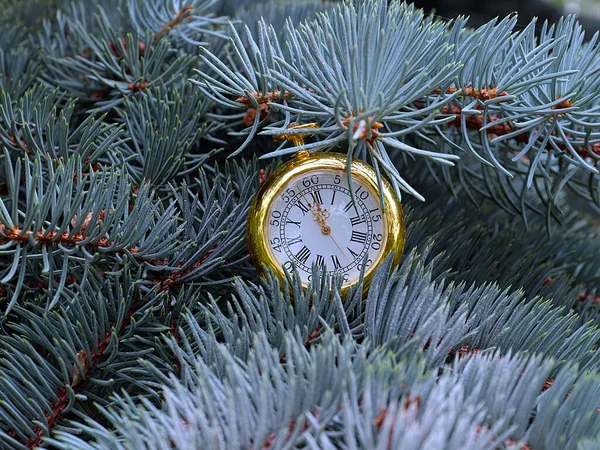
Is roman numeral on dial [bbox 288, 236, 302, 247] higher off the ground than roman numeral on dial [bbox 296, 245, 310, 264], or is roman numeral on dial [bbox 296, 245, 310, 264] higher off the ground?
roman numeral on dial [bbox 288, 236, 302, 247]

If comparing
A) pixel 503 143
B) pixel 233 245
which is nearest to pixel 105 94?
pixel 233 245

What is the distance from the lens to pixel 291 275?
38cm

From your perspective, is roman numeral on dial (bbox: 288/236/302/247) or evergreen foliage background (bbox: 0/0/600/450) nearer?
evergreen foliage background (bbox: 0/0/600/450)

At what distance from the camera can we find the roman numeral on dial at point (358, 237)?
406 millimetres

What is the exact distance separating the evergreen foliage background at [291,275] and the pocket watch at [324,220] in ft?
0.07

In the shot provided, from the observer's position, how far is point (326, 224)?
407 millimetres

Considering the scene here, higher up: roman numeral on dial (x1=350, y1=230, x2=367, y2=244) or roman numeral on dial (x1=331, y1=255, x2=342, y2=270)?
roman numeral on dial (x1=350, y1=230, x2=367, y2=244)

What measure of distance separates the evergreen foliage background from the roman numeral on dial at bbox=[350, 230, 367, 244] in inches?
1.5

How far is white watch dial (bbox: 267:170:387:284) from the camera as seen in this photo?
1.32ft

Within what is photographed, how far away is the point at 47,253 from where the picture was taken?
1.17 feet

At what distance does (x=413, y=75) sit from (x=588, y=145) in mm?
136

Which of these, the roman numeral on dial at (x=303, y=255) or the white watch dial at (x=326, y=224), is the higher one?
the white watch dial at (x=326, y=224)

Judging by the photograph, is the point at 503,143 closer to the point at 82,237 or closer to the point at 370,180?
the point at 370,180

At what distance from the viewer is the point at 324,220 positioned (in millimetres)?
407
